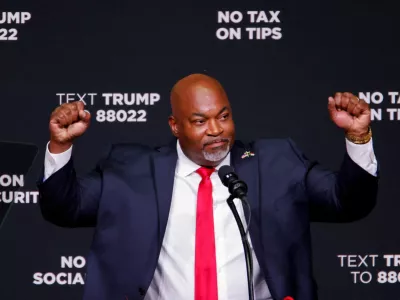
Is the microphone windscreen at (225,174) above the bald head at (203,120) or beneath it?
beneath

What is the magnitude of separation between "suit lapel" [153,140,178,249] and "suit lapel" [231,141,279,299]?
0.22 meters

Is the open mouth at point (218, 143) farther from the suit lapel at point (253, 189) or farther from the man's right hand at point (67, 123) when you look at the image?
the man's right hand at point (67, 123)

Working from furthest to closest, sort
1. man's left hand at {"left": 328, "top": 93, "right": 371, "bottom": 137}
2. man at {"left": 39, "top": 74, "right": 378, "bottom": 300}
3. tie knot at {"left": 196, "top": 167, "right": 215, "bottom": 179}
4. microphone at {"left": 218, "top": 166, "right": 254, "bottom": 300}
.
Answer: tie knot at {"left": 196, "top": 167, "right": 215, "bottom": 179}
man at {"left": 39, "top": 74, "right": 378, "bottom": 300}
man's left hand at {"left": 328, "top": 93, "right": 371, "bottom": 137}
microphone at {"left": 218, "top": 166, "right": 254, "bottom": 300}

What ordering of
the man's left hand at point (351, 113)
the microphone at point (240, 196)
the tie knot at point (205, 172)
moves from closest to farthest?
the microphone at point (240, 196) < the man's left hand at point (351, 113) < the tie knot at point (205, 172)

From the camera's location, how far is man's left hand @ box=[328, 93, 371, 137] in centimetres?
301

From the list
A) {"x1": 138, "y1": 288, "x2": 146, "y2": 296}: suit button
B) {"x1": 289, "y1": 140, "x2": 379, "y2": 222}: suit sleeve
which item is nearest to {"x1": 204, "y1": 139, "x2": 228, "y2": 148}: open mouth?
{"x1": 289, "y1": 140, "x2": 379, "y2": 222}: suit sleeve

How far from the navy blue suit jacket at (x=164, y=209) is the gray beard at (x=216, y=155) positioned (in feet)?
0.44

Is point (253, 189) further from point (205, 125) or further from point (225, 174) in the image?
point (225, 174)

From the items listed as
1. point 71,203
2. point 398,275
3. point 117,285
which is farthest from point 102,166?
point 398,275

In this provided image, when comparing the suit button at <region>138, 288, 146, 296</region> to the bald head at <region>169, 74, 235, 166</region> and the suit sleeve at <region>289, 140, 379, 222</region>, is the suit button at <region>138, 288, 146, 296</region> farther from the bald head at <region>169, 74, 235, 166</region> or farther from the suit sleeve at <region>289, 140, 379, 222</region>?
the suit sleeve at <region>289, 140, 379, 222</region>

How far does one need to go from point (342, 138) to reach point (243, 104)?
0.49 m

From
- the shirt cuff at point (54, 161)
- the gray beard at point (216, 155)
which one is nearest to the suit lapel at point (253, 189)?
the gray beard at point (216, 155)

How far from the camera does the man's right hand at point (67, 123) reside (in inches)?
120

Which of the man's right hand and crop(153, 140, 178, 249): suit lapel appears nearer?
the man's right hand
